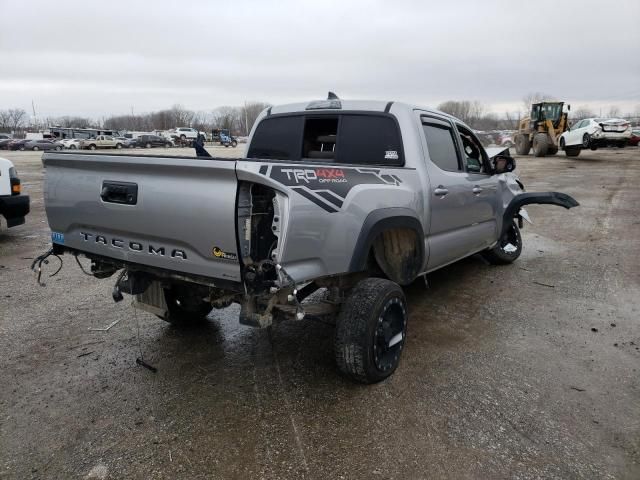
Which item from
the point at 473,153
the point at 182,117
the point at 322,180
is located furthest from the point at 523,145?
the point at 182,117

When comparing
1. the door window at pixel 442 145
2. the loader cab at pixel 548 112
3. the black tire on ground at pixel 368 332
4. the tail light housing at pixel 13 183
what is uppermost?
the loader cab at pixel 548 112

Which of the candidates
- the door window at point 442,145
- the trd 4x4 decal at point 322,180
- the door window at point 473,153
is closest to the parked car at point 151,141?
the door window at point 473,153

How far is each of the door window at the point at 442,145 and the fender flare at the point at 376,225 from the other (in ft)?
2.57

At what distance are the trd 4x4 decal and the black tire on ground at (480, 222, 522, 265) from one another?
11.5 ft

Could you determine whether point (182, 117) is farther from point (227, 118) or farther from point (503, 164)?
point (503, 164)

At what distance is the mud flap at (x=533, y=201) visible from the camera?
5809 mm

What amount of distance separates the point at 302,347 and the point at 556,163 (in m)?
22.0

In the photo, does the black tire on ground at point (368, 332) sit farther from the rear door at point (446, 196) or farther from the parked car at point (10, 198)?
the parked car at point (10, 198)

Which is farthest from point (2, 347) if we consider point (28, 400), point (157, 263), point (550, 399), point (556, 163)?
point (556, 163)

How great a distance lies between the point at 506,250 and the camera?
641 centimetres

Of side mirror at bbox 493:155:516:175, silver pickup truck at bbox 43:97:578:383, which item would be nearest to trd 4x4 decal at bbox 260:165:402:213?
silver pickup truck at bbox 43:97:578:383

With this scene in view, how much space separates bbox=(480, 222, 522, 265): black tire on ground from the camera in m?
6.24

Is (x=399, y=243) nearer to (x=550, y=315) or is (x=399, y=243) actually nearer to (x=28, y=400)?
(x=550, y=315)

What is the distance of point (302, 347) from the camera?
402 cm
